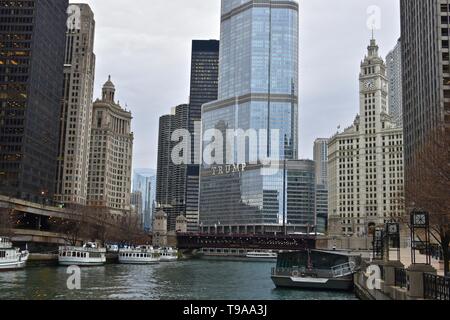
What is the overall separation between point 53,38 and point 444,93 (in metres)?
129

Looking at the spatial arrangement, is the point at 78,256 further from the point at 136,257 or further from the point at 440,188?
the point at 440,188

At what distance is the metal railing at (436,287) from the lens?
85.1ft

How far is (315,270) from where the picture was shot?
73.2 metres

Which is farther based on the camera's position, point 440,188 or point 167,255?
point 167,255

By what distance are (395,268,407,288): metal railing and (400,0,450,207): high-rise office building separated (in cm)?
7189

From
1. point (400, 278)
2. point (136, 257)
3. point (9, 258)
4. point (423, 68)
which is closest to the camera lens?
point (400, 278)

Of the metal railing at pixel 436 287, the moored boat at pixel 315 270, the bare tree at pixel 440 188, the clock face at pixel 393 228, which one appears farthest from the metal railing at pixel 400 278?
the moored boat at pixel 315 270

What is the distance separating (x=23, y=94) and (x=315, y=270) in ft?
426

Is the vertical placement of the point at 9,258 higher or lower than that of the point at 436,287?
lower

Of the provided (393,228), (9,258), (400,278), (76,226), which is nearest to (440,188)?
(393,228)

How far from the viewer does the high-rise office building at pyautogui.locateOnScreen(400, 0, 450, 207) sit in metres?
121

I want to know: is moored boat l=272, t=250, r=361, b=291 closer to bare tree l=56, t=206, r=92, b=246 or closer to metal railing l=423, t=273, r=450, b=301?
metal railing l=423, t=273, r=450, b=301
